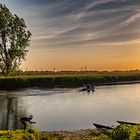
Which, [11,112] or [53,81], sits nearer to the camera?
[11,112]

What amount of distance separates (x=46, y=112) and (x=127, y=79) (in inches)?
3443

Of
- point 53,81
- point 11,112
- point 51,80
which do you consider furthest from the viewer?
point 53,81

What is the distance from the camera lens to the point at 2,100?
69.4 meters

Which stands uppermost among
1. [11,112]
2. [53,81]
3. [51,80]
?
[51,80]

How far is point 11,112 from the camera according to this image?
173ft

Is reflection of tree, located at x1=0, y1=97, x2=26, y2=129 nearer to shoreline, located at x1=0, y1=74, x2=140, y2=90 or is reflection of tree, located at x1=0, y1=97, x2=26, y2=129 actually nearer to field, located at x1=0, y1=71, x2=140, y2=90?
field, located at x1=0, y1=71, x2=140, y2=90

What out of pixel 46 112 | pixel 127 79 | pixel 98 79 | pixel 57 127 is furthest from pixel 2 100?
pixel 127 79

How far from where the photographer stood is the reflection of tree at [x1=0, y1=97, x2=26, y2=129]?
42456 mm

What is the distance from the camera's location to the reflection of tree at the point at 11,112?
42456 millimetres

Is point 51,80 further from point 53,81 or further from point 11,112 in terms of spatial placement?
point 11,112

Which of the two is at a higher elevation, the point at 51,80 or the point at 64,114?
the point at 51,80

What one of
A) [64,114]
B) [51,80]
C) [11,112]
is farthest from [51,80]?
[64,114]

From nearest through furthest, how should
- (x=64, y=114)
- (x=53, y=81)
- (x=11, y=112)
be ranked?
1. (x=64, y=114)
2. (x=11, y=112)
3. (x=53, y=81)

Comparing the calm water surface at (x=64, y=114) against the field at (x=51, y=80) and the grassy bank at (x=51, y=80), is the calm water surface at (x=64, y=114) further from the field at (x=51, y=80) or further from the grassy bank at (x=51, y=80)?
the grassy bank at (x=51, y=80)
